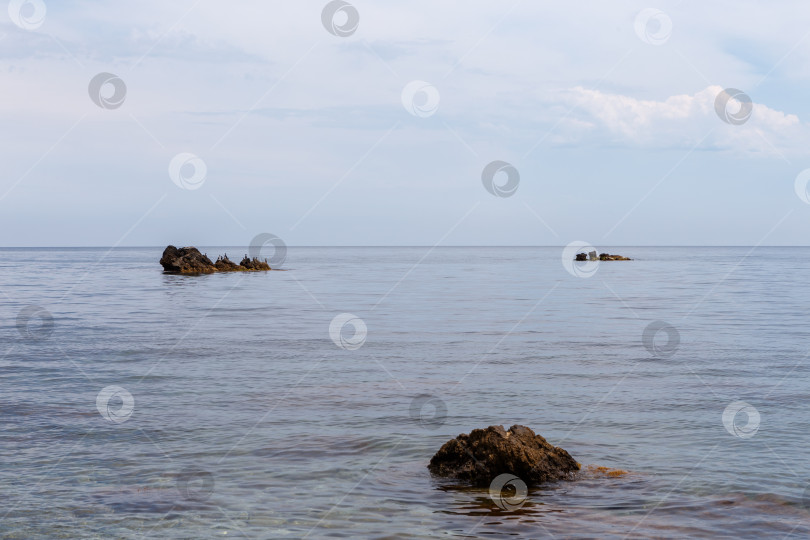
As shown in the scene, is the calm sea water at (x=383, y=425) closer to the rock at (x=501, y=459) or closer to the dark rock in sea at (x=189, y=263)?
the rock at (x=501, y=459)

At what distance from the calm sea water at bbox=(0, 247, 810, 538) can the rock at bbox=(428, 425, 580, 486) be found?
313mm

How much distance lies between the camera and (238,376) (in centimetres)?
1820

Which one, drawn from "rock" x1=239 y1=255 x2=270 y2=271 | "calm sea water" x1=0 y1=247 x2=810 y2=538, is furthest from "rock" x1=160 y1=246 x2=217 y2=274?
"calm sea water" x1=0 y1=247 x2=810 y2=538

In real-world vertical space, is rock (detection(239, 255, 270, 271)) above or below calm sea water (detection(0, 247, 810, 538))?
above

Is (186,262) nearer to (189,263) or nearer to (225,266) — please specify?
(189,263)

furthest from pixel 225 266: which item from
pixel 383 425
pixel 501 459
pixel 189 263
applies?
pixel 501 459

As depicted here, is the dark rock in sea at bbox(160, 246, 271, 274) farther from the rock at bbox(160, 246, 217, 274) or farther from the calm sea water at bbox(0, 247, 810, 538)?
the calm sea water at bbox(0, 247, 810, 538)

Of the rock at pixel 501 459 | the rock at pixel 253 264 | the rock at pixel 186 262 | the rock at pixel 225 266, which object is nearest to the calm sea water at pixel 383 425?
the rock at pixel 501 459

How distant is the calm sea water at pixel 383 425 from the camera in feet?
29.2

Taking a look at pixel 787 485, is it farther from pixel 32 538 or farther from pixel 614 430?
pixel 32 538

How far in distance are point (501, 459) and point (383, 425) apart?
3.76 meters

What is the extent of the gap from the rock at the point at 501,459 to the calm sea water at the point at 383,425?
313 mm

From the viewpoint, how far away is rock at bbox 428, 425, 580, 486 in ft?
32.9

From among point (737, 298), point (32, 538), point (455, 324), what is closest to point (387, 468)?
point (32, 538)
